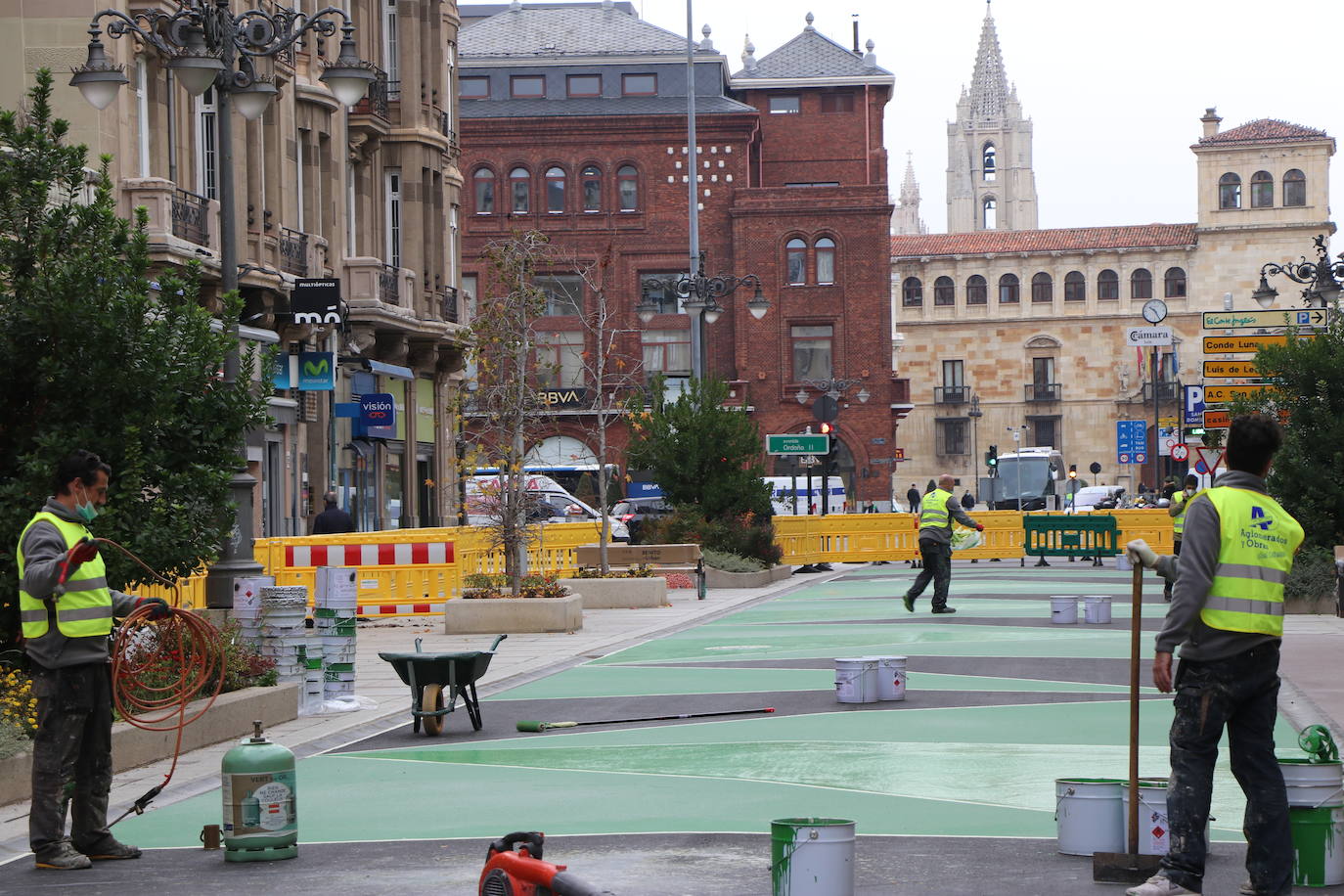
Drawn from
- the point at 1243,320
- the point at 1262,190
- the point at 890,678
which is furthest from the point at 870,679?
the point at 1262,190

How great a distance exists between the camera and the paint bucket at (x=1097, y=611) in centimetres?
2456

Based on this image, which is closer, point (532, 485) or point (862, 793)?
point (862, 793)

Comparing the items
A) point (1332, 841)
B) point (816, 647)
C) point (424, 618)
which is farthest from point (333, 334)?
point (1332, 841)

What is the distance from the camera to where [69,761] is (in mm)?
9141

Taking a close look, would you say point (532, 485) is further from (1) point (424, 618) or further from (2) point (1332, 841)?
(2) point (1332, 841)

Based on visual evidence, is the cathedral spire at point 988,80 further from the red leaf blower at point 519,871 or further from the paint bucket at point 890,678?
the red leaf blower at point 519,871

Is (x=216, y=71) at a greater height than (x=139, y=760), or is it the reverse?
(x=216, y=71)

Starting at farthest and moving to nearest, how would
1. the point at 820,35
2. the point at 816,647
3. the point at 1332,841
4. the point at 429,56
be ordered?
the point at 820,35 < the point at 429,56 < the point at 816,647 < the point at 1332,841

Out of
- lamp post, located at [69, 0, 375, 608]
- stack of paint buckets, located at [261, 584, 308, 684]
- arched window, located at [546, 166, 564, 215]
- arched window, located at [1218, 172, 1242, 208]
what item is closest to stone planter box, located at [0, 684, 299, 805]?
stack of paint buckets, located at [261, 584, 308, 684]

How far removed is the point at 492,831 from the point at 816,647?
1207 cm

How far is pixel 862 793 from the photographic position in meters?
10.8

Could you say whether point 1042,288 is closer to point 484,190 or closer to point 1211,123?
point 1211,123

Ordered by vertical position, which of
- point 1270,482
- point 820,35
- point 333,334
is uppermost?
point 820,35

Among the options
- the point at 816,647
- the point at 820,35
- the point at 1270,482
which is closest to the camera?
the point at 816,647
